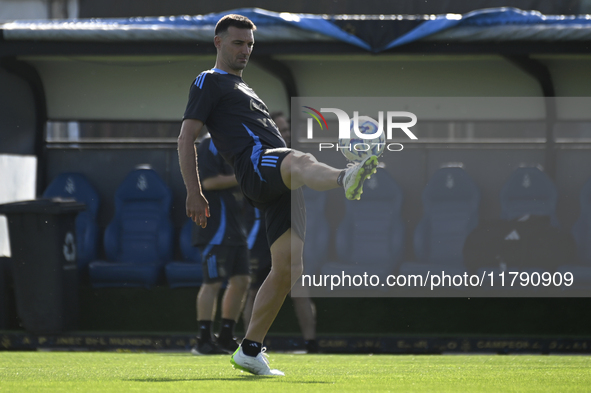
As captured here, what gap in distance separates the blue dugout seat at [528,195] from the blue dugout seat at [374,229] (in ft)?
3.15

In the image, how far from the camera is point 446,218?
23.2 feet

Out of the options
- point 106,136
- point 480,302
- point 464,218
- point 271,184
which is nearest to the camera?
point 271,184

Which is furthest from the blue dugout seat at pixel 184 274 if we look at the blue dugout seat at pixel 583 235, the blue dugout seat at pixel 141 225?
the blue dugout seat at pixel 583 235

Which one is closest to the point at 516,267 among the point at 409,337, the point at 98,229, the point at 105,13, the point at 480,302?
the point at 480,302

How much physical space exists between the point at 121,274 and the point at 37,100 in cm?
Answer: 194

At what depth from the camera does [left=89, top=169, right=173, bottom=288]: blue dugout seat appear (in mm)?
7129

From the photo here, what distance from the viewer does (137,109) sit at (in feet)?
24.3

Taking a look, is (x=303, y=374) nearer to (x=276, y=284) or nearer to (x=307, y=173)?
(x=276, y=284)

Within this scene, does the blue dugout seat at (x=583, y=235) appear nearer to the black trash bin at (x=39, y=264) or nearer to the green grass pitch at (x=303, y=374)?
the green grass pitch at (x=303, y=374)

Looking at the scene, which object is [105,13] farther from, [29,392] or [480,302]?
[29,392]

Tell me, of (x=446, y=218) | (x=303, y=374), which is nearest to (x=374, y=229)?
(x=446, y=218)

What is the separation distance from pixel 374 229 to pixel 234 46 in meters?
3.68

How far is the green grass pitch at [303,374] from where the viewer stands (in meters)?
3.12

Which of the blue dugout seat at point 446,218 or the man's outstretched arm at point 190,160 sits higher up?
the man's outstretched arm at point 190,160
